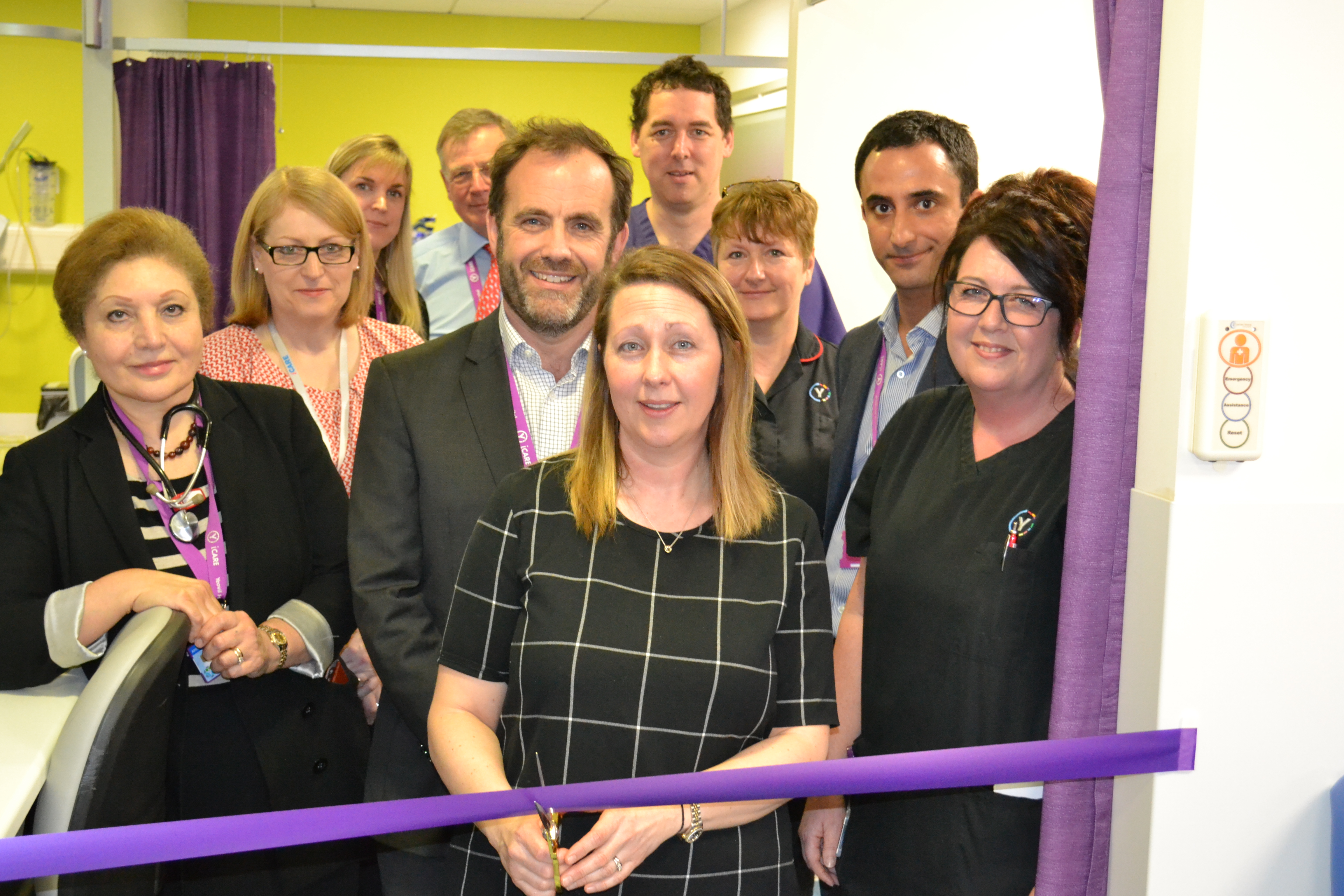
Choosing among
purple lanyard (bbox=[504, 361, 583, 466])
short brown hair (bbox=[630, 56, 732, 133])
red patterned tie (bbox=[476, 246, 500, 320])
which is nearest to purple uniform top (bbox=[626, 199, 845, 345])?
short brown hair (bbox=[630, 56, 732, 133])

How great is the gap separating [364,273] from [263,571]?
3.17 ft

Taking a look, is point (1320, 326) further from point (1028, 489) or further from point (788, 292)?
point (788, 292)

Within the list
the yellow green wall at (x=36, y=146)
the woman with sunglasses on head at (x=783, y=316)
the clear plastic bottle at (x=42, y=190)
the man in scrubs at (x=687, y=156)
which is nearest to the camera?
the woman with sunglasses on head at (x=783, y=316)

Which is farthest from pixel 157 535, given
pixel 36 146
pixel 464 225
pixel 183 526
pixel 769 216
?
pixel 36 146

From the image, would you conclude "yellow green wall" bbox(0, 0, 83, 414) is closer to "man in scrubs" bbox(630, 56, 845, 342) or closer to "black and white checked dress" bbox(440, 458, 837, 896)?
"man in scrubs" bbox(630, 56, 845, 342)

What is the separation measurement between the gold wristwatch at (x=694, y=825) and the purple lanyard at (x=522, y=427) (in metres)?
0.67

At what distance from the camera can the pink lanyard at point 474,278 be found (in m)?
3.61

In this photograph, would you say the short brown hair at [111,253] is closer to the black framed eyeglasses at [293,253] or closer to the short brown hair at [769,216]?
the black framed eyeglasses at [293,253]

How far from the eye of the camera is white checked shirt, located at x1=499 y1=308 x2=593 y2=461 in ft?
6.36

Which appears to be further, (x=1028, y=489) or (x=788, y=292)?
(x=788, y=292)

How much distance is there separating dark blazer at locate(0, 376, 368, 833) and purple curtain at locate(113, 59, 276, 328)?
2.65 m

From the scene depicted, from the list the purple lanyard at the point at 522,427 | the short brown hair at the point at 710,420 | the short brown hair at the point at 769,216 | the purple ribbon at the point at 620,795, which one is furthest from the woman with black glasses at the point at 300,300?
the purple ribbon at the point at 620,795

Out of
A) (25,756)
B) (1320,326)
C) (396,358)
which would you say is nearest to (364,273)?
(396,358)

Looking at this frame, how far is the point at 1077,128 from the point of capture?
3316 millimetres
